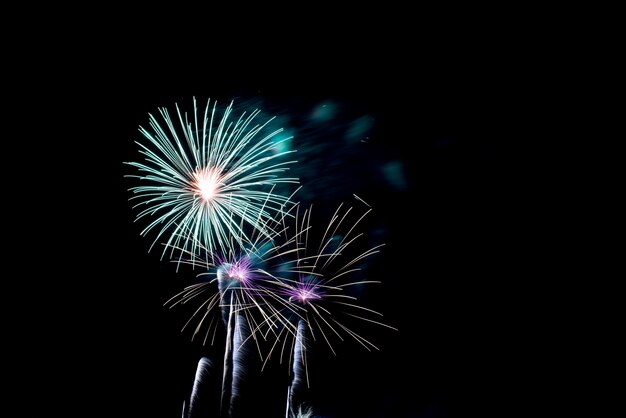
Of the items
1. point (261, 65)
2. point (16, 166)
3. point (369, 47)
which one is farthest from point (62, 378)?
point (369, 47)

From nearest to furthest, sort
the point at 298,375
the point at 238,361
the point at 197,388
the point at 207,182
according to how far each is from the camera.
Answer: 1. the point at 207,182
2. the point at 197,388
3. the point at 238,361
4. the point at 298,375

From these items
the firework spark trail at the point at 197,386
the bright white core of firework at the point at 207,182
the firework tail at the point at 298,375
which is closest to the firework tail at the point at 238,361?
the firework spark trail at the point at 197,386

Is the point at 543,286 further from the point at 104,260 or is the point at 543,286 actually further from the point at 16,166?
the point at 16,166

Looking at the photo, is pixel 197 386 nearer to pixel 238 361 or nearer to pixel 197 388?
pixel 197 388

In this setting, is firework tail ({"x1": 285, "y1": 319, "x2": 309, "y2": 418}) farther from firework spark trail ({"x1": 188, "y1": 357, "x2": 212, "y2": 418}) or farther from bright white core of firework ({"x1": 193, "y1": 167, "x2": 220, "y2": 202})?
bright white core of firework ({"x1": 193, "y1": 167, "x2": 220, "y2": 202})

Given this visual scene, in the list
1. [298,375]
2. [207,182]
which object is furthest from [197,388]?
[207,182]

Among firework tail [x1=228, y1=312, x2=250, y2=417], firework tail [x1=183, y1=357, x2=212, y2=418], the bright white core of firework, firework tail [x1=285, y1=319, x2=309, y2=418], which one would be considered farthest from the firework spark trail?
the bright white core of firework

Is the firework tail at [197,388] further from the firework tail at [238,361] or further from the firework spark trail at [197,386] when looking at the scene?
the firework tail at [238,361]

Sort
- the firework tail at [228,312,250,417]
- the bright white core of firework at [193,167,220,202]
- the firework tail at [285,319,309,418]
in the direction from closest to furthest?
the bright white core of firework at [193,167,220,202], the firework tail at [228,312,250,417], the firework tail at [285,319,309,418]

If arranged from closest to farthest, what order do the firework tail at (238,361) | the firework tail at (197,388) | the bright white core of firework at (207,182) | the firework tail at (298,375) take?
the bright white core of firework at (207,182), the firework tail at (197,388), the firework tail at (238,361), the firework tail at (298,375)
